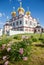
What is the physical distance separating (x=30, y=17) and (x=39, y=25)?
14.1 ft

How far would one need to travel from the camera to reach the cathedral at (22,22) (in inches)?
1655

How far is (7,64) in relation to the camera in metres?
5.44

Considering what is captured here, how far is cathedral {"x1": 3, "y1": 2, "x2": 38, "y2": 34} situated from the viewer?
42.0 meters

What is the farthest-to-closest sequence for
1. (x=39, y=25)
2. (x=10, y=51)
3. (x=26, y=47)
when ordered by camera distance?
1. (x=39, y=25)
2. (x=26, y=47)
3. (x=10, y=51)

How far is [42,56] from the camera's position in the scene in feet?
20.8

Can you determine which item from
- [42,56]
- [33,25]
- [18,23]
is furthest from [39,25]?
[42,56]

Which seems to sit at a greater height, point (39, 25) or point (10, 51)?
point (39, 25)

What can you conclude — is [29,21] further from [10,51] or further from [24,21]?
[10,51]

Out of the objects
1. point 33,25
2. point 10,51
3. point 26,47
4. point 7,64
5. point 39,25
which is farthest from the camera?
point 33,25

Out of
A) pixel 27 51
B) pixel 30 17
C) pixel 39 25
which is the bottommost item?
pixel 27 51

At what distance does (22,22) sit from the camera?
42.2 metres

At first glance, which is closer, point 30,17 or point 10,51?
point 10,51

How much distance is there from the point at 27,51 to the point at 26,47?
23 centimetres

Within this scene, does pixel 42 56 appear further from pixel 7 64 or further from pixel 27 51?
pixel 7 64
